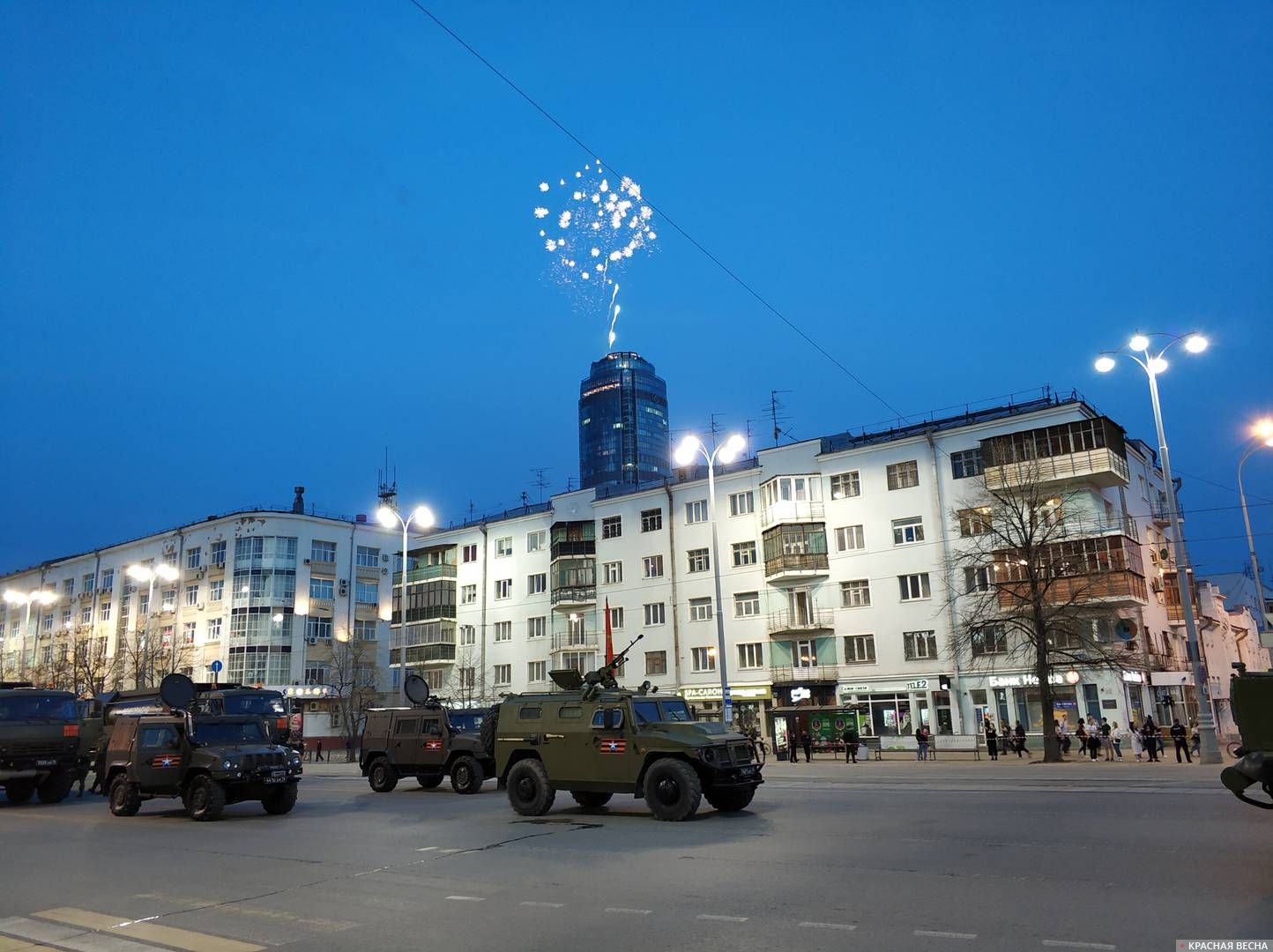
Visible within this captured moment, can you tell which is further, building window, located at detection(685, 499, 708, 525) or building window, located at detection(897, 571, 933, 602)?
building window, located at detection(685, 499, 708, 525)

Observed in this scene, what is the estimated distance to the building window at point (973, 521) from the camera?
42312mm

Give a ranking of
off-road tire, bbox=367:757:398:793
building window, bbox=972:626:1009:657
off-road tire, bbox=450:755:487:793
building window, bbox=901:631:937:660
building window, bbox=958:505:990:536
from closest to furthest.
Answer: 1. off-road tire, bbox=450:755:487:793
2. off-road tire, bbox=367:757:398:793
3. building window, bbox=958:505:990:536
4. building window, bbox=972:626:1009:657
5. building window, bbox=901:631:937:660

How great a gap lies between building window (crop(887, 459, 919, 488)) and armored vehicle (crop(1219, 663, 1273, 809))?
40949mm

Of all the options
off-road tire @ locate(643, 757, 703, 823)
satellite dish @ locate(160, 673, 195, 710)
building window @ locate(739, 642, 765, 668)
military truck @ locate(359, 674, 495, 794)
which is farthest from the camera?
building window @ locate(739, 642, 765, 668)

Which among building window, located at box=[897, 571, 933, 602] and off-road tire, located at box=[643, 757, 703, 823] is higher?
building window, located at box=[897, 571, 933, 602]

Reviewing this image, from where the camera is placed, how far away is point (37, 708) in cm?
2541

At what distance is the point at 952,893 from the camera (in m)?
9.62

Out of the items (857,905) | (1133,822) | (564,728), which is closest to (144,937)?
(857,905)

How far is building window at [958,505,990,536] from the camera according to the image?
42.3 m

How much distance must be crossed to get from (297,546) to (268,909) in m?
71.2

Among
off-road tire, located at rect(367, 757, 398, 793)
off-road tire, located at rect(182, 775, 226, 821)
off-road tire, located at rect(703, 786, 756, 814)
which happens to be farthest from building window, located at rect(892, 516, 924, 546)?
off-road tire, located at rect(182, 775, 226, 821)

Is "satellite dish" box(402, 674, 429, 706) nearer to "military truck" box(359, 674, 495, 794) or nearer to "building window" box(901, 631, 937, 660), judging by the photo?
"military truck" box(359, 674, 495, 794)

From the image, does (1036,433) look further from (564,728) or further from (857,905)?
(857,905)

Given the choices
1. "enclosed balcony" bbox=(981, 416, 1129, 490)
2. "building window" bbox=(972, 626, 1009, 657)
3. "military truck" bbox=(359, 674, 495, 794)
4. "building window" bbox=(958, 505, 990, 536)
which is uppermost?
"enclosed balcony" bbox=(981, 416, 1129, 490)
